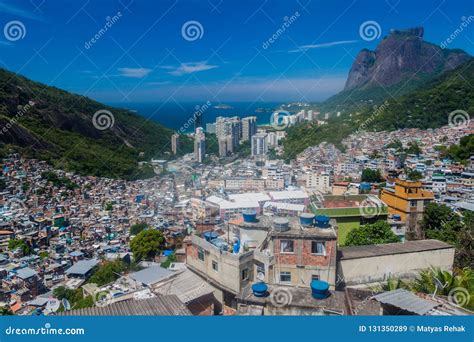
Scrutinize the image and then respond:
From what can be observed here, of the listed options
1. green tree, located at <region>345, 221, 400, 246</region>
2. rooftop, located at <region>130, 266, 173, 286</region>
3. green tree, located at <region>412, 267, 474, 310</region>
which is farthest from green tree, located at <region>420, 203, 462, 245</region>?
rooftop, located at <region>130, 266, 173, 286</region>

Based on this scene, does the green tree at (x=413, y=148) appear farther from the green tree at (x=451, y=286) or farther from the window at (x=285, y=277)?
the window at (x=285, y=277)

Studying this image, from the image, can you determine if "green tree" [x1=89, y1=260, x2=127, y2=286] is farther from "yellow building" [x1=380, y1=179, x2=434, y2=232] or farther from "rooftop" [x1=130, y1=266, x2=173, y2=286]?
"yellow building" [x1=380, y1=179, x2=434, y2=232]

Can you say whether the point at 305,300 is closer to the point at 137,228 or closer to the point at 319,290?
the point at 319,290

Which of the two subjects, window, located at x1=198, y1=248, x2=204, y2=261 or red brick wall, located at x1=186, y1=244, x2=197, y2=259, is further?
red brick wall, located at x1=186, y1=244, x2=197, y2=259

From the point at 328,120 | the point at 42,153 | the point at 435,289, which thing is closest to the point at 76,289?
the point at 435,289

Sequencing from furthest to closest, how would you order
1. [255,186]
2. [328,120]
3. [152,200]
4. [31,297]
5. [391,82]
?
[391,82] < [328,120] < [152,200] < [255,186] < [31,297]

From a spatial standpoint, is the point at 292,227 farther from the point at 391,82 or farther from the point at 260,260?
the point at 391,82
